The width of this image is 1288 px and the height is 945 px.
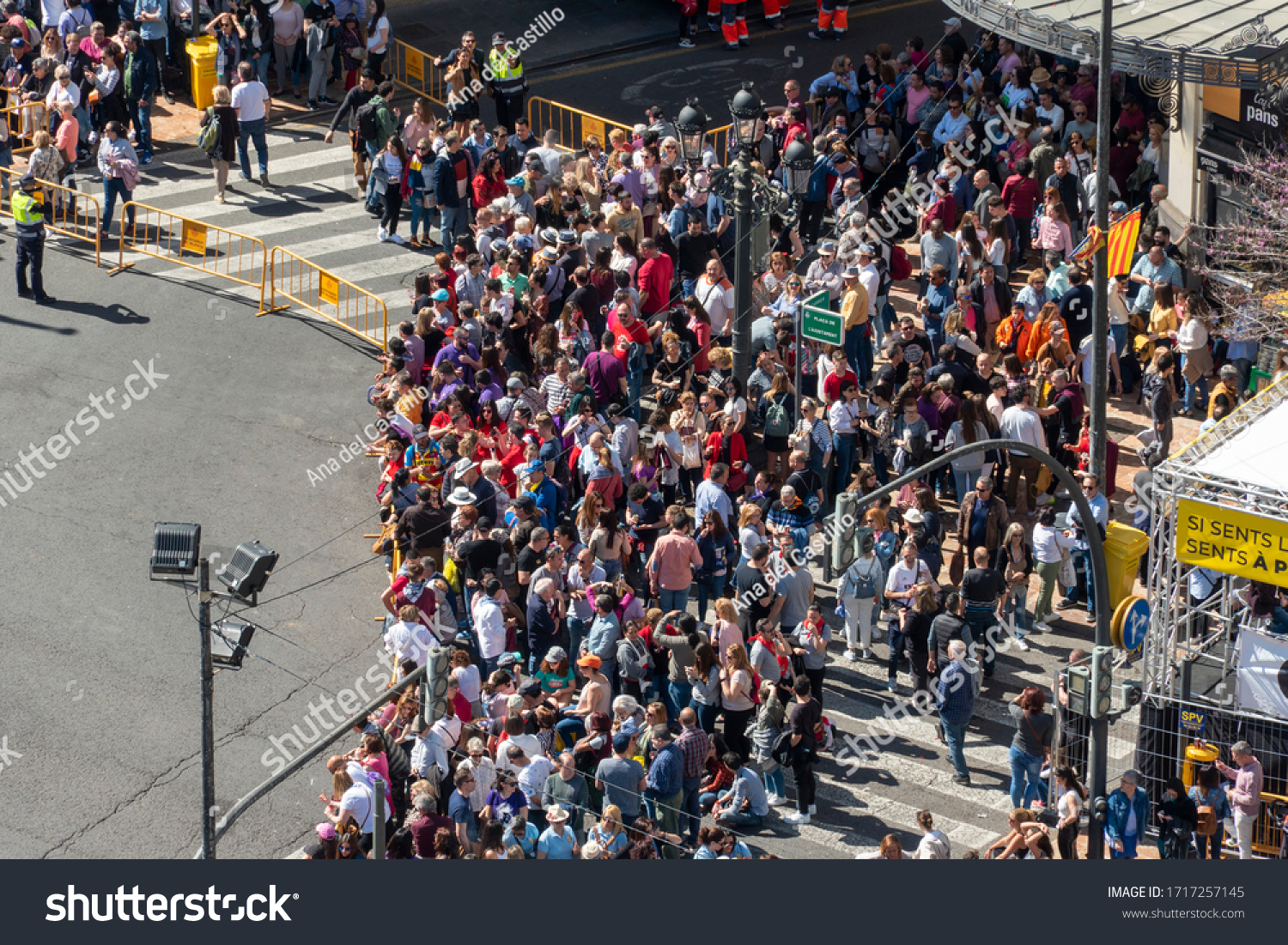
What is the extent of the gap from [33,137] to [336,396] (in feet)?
21.5

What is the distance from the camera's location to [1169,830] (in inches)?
686

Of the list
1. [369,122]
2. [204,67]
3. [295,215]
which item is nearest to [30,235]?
[295,215]

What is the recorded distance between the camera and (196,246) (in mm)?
27906

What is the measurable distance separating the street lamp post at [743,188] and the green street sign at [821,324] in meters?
0.99

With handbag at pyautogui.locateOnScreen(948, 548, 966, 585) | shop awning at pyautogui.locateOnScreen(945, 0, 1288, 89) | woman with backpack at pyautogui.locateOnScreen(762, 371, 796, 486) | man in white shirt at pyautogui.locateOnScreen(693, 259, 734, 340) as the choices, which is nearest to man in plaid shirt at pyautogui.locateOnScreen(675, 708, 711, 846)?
handbag at pyautogui.locateOnScreen(948, 548, 966, 585)

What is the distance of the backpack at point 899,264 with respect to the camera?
2467 cm

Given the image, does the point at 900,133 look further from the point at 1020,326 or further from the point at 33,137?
the point at 33,137

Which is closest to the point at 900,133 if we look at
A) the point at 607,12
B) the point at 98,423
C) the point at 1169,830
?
the point at 607,12

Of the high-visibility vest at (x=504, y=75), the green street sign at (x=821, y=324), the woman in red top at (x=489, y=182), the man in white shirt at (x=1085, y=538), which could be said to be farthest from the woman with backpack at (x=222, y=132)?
the man in white shirt at (x=1085, y=538)

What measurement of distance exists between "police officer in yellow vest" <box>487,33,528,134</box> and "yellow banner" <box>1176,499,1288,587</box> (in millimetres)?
14195

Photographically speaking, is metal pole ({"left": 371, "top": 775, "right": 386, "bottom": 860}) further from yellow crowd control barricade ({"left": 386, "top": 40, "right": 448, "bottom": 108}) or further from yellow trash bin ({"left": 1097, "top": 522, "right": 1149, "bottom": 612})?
yellow crowd control barricade ({"left": 386, "top": 40, "right": 448, "bottom": 108})

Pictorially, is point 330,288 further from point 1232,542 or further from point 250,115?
point 1232,542

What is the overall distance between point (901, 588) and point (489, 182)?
9.11 metres

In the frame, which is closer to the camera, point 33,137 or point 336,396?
point 336,396
